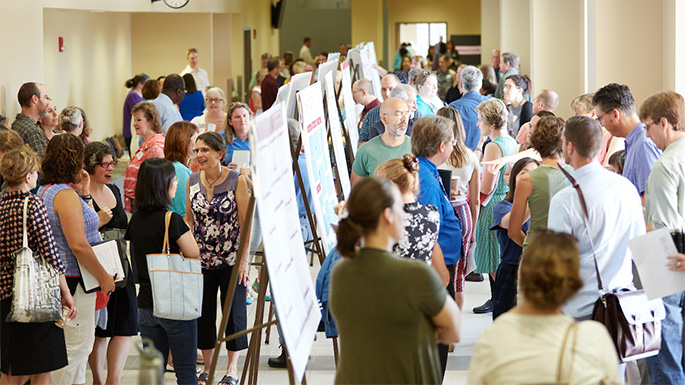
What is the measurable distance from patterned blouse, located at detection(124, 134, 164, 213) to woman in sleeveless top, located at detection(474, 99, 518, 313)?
2.33 metres

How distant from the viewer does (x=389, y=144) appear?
551 cm

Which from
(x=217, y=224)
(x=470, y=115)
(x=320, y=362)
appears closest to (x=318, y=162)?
(x=217, y=224)

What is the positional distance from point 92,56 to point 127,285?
418 inches

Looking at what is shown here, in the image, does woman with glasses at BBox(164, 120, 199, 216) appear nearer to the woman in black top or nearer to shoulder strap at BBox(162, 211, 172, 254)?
the woman in black top

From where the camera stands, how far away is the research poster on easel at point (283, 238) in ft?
10.2

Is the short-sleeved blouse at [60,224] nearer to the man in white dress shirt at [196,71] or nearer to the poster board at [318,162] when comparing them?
the poster board at [318,162]

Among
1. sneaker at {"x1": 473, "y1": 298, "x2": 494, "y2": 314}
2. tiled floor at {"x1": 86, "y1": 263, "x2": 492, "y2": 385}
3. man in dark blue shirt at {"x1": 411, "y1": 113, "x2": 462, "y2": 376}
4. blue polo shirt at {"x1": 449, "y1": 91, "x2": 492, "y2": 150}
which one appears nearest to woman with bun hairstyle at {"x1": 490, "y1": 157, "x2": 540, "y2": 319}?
man in dark blue shirt at {"x1": 411, "y1": 113, "x2": 462, "y2": 376}

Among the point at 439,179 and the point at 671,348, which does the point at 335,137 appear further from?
the point at 671,348

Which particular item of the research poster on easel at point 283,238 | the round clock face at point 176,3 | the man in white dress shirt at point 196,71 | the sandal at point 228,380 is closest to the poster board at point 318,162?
the research poster on easel at point 283,238

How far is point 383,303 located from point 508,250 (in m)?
2.24

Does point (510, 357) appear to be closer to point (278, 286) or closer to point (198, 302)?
point (278, 286)

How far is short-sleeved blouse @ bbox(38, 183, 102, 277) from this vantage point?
13.7 ft

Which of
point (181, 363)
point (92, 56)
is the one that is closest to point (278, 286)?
point (181, 363)

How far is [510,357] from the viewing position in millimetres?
2305
